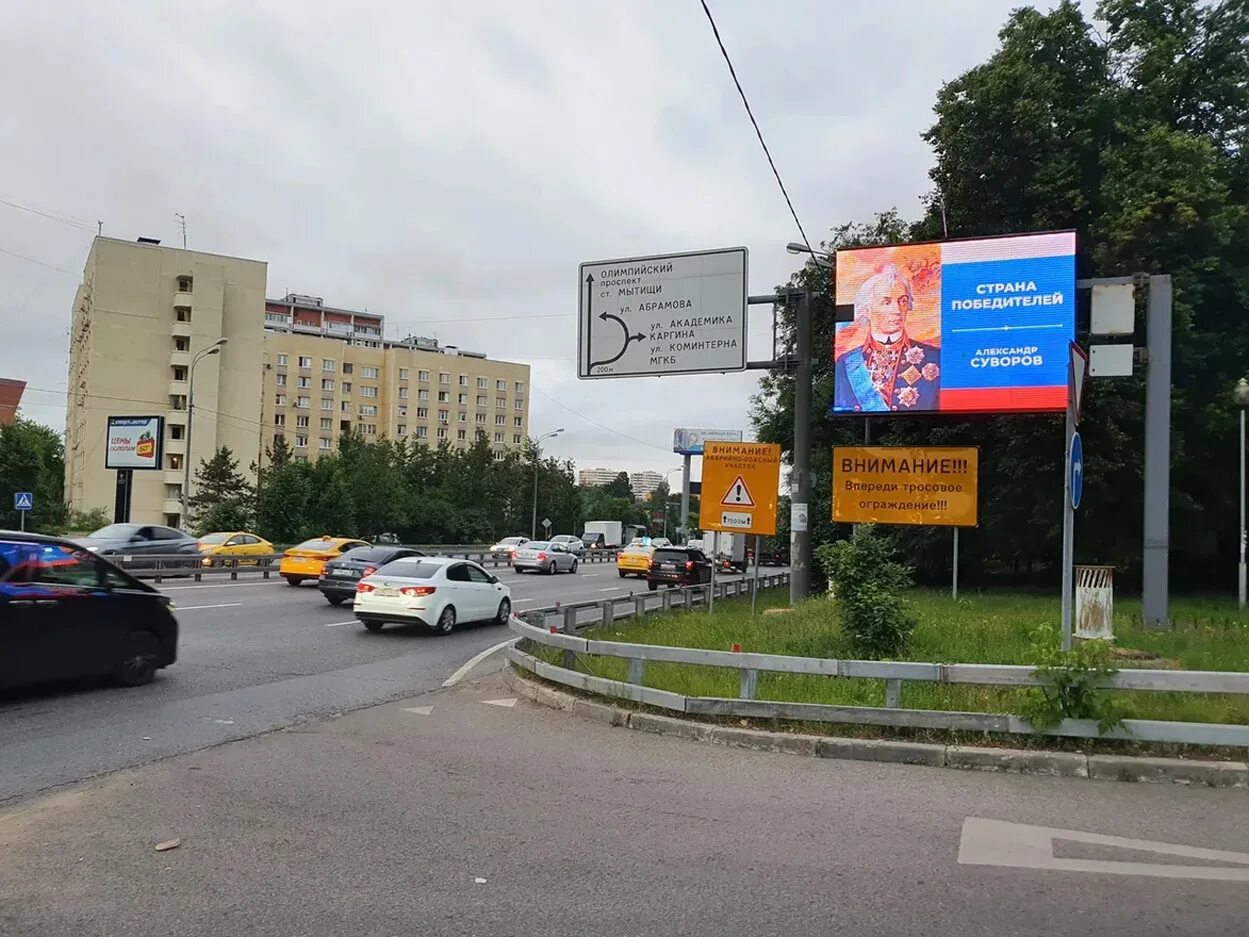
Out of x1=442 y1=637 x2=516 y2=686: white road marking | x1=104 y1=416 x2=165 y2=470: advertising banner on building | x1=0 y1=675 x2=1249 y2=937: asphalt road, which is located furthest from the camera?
x1=104 y1=416 x2=165 y2=470: advertising banner on building

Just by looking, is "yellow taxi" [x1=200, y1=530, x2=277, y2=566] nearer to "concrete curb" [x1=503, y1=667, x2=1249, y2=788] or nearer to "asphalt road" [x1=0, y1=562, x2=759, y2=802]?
"asphalt road" [x1=0, y1=562, x2=759, y2=802]

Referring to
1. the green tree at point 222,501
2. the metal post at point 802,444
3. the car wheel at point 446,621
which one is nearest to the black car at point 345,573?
the car wheel at point 446,621

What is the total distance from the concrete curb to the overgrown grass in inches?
22.1

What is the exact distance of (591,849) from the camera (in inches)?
216

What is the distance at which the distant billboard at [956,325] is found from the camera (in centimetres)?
1841

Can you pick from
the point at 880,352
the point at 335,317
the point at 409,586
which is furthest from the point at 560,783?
the point at 335,317

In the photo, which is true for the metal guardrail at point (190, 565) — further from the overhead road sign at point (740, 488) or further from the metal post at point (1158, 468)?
the metal post at point (1158, 468)

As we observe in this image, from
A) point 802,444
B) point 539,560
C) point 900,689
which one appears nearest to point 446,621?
point 802,444

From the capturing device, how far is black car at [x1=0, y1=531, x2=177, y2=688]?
911 centimetres

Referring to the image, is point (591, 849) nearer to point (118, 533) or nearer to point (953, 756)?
point (953, 756)

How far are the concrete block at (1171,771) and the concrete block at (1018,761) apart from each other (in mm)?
123

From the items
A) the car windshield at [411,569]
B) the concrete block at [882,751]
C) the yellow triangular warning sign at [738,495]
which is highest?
the yellow triangular warning sign at [738,495]

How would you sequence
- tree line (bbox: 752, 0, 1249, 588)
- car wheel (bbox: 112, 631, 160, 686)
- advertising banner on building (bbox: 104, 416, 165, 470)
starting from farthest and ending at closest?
advertising banner on building (bbox: 104, 416, 165, 470), tree line (bbox: 752, 0, 1249, 588), car wheel (bbox: 112, 631, 160, 686)

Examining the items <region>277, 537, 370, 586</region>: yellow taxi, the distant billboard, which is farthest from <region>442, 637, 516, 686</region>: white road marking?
<region>277, 537, 370, 586</region>: yellow taxi
